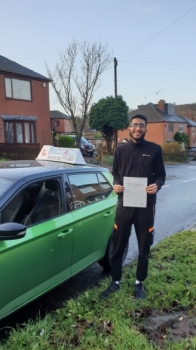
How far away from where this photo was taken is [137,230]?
3.06m

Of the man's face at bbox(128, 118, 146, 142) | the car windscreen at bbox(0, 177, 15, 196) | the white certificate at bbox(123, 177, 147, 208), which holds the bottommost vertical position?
the white certificate at bbox(123, 177, 147, 208)

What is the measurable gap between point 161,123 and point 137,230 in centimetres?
4011

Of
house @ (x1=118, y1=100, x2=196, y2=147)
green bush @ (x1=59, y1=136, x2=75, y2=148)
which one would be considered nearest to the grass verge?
green bush @ (x1=59, y1=136, x2=75, y2=148)

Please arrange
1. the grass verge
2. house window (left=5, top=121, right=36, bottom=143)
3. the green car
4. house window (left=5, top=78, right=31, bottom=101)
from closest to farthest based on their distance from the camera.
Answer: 1. the grass verge
2. the green car
3. house window (left=5, top=78, right=31, bottom=101)
4. house window (left=5, top=121, right=36, bottom=143)

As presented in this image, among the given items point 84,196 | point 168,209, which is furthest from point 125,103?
point 84,196

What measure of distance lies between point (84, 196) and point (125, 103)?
24.0 metres

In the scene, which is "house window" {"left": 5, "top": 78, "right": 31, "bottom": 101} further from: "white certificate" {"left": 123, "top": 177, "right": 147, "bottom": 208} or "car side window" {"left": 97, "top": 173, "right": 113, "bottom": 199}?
"white certificate" {"left": 123, "top": 177, "right": 147, "bottom": 208}

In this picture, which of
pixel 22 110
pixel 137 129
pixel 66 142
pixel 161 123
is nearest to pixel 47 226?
pixel 137 129

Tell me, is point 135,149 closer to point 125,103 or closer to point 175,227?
point 175,227

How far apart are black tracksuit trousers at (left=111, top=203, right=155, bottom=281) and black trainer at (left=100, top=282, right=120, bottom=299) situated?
170 mm

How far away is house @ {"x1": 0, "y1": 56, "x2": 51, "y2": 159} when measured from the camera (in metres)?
20.8

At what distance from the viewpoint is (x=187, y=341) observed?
90.6 inches

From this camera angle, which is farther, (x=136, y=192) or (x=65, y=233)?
(x=65, y=233)

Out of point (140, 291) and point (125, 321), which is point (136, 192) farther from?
point (125, 321)
